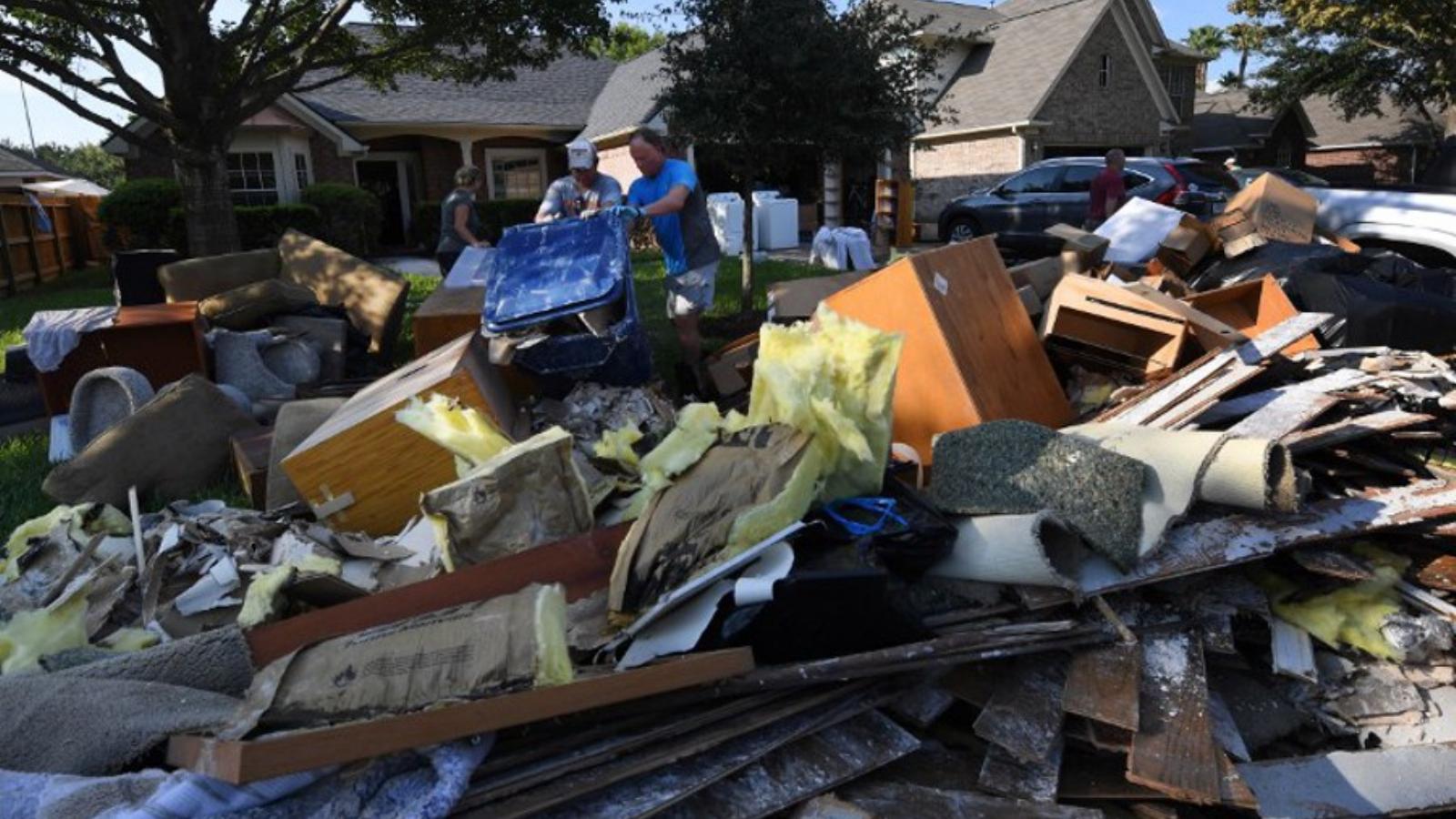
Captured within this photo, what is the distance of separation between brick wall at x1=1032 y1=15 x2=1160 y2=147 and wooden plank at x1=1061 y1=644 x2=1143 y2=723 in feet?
67.1

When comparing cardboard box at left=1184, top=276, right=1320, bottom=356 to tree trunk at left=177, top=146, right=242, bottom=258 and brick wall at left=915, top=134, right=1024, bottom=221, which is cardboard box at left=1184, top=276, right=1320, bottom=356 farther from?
brick wall at left=915, top=134, right=1024, bottom=221

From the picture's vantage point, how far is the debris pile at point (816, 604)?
213cm

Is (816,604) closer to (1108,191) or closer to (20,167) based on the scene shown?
(1108,191)

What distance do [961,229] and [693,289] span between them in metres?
10.5

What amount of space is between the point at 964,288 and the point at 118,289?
643 cm

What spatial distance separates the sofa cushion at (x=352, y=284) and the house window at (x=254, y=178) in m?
11.4

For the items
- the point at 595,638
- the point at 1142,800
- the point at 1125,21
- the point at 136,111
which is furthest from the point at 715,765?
the point at 1125,21

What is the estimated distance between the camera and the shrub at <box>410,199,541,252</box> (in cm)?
1794

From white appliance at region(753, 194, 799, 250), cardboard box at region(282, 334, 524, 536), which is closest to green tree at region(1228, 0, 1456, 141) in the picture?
white appliance at region(753, 194, 799, 250)

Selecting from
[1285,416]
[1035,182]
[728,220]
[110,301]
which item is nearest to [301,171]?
[110,301]

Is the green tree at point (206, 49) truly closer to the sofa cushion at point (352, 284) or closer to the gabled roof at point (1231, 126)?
the sofa cushion at point (352, 284)

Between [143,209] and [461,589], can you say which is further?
[143,209]

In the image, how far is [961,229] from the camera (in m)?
15.1

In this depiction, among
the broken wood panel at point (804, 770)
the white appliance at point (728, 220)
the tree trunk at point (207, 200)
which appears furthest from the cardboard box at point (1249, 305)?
the white appliance at point (728, 220)
